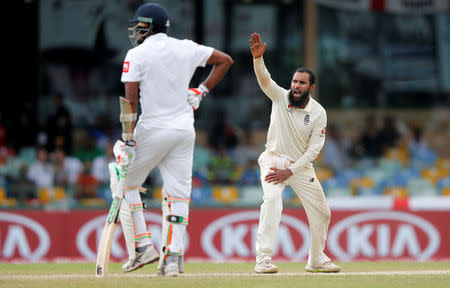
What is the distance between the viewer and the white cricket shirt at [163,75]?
6477 millimetres

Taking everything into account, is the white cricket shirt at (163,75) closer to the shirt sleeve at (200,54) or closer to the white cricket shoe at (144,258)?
the shirt sleeve at (200,54)

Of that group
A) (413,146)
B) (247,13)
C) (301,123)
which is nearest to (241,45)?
(247,13)

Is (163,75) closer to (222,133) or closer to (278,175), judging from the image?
(278,175)

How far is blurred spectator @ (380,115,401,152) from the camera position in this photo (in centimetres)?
1789

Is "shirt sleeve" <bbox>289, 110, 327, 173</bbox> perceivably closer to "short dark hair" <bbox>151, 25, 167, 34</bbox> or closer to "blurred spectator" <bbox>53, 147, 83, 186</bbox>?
"short dark hair" <bbox>151, 25, 167, 34</bbox>

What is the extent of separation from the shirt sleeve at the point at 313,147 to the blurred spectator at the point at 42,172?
7.67m

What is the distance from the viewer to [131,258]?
700 centimetres

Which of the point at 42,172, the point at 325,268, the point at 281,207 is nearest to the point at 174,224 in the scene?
the point at 281,207

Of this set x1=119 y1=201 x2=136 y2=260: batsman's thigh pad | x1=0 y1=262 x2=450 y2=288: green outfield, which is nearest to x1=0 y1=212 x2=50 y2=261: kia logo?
x1=0 y1=262 x2=450 y2=288: green outfield

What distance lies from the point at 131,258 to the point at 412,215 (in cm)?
679

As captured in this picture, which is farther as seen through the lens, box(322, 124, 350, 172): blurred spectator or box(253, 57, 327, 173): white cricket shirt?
box(322, 124, 350, 172): blurred spectator

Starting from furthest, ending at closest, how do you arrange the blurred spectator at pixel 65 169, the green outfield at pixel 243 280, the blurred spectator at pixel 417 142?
the blurred spectator at pixel 417 142
the blurred spectator at pixel 65 169
the green outfield at pixel 243 280

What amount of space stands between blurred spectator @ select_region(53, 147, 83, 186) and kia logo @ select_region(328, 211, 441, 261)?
4.78 m

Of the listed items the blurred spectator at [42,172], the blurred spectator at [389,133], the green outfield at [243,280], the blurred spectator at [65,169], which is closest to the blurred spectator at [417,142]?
the blurred spectator at [389,133]
